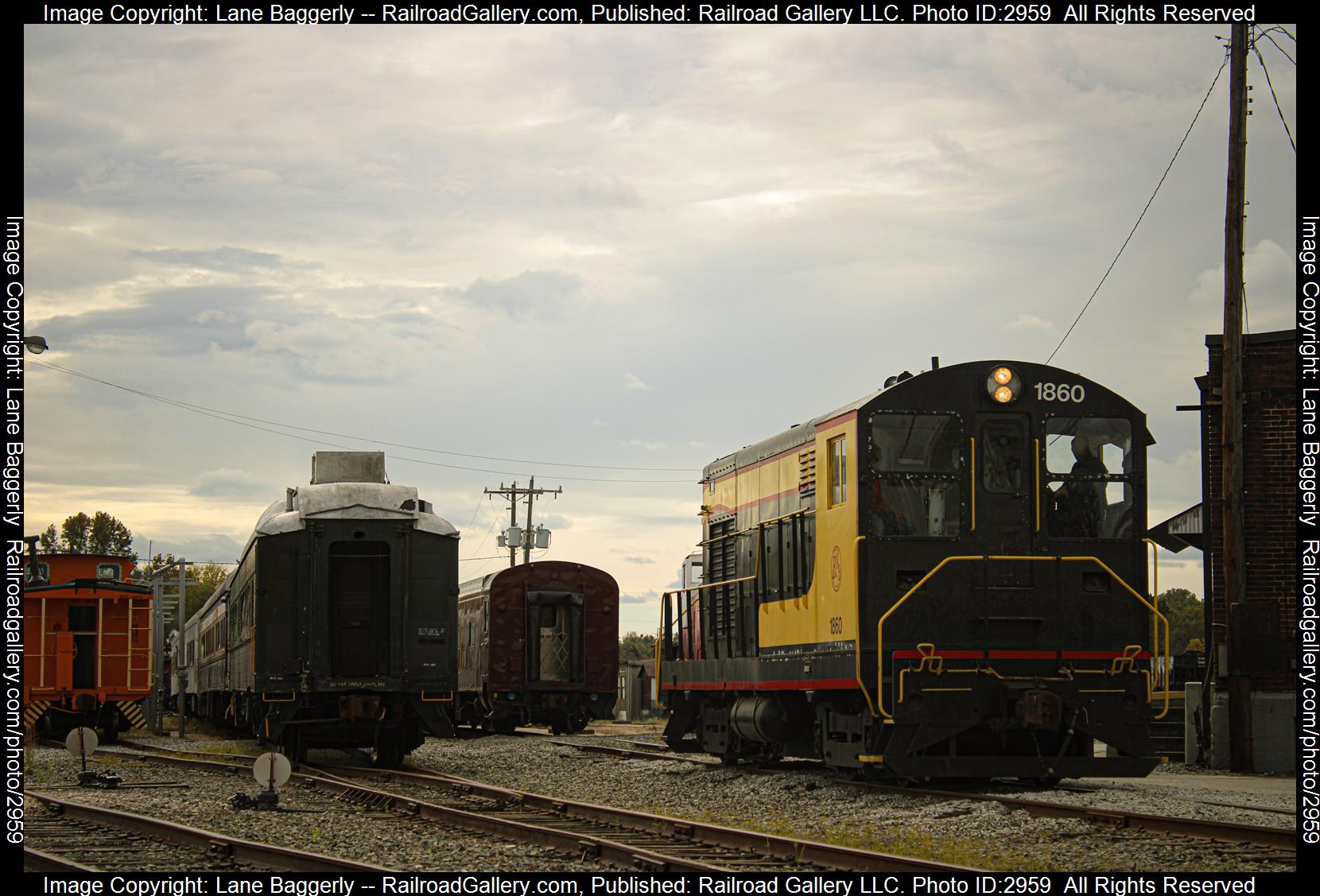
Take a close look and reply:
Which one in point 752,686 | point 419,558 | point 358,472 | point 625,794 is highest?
point 358,472

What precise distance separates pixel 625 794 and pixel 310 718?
5371mm

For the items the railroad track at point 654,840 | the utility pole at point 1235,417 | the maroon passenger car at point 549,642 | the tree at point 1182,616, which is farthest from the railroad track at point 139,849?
the tree at point 1182,616

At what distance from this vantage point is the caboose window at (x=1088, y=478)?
48.9 feet

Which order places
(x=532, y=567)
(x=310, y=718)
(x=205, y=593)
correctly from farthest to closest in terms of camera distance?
(x=205, y=593) → (x=532, y=567) → (x=310, y=718)

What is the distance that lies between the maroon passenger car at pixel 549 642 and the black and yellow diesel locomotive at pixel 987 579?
15.4 meters

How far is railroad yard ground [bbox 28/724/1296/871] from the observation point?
34.1 ft

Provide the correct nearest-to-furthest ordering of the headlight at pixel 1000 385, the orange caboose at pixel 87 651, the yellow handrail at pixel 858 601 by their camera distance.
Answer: the yellow handrail at pixel 858 601 → the headlight at pixel 1000 385 → the orange caboose at pixel 87 651

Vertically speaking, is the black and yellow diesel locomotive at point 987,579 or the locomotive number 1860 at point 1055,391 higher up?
the locomotive number 1860 at point 1055,391

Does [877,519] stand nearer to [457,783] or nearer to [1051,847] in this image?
[1051,847]

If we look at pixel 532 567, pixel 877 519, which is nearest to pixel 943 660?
pixel 877 519

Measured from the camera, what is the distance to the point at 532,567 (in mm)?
30750

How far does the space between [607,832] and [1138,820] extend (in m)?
4.41

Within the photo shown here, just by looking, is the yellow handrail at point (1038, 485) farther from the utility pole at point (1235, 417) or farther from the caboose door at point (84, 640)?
the caboose door at point (84, 640)

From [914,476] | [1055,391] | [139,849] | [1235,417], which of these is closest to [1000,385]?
[1055,391]
